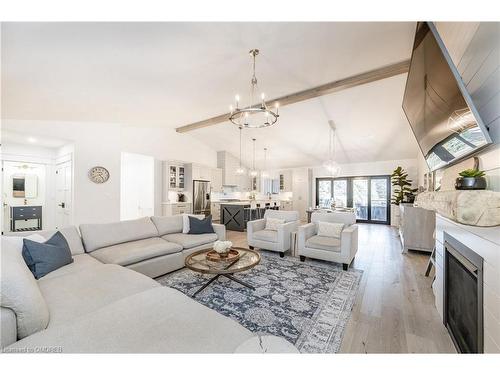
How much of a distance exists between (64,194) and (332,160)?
270 inches

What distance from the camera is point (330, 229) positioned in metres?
3.59

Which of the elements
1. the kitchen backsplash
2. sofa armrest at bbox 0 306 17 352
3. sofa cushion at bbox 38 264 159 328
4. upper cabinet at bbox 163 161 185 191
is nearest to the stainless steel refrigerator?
upper cabinet at bbox 163 161 185 191

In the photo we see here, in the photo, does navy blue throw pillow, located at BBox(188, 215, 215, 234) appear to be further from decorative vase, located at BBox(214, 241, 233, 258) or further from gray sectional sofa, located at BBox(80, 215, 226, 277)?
decorative vase, located at BBox(214, 241, 233, 258)

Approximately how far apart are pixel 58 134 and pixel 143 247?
11.6ft

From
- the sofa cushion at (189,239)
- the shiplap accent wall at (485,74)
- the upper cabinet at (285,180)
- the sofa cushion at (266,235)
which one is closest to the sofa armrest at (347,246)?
the sofa cushion at (266,235)

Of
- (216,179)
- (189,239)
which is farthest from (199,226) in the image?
(216,179)

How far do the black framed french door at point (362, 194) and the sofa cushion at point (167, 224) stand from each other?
5168mm

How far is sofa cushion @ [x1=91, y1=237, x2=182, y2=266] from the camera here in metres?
2.48

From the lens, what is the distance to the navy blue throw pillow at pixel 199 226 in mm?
3645

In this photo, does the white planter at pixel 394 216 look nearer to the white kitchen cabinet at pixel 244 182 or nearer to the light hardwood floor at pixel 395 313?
the light hardwood floor at pixel 395 313

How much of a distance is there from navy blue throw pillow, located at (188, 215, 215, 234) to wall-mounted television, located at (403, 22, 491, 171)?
334 centimetres

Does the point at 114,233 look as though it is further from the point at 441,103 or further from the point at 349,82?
the point at 349,82

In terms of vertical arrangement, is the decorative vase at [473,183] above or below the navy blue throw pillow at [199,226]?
above
